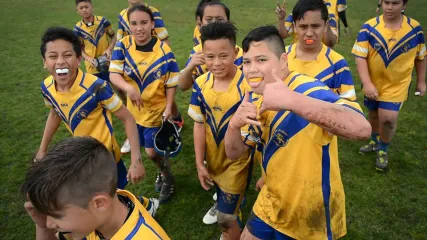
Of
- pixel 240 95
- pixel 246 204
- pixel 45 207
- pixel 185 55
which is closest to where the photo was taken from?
pixel 45 207

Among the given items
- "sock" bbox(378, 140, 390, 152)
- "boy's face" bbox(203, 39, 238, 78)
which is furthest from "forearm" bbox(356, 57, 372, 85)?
"boy's face" bbox(203, 39, 238, 78)

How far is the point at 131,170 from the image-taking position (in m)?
2.95

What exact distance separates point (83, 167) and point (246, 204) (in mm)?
2820

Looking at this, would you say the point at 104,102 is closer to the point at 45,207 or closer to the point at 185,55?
the point at 45,207

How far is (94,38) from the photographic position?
6.00m

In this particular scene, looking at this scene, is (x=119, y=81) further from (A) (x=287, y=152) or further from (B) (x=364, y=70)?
(B) (x=364, y=70)

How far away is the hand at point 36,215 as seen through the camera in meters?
1.98

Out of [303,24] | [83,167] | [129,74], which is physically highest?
[303,24]

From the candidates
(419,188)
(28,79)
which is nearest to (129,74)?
(419,188)

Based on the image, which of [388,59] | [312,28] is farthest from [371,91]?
[312,28]

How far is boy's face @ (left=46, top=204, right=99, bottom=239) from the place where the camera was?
1.55 meters

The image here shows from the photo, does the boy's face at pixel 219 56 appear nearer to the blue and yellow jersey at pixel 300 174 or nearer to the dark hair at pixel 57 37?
the blue and yellow jersey at pixel 300 174

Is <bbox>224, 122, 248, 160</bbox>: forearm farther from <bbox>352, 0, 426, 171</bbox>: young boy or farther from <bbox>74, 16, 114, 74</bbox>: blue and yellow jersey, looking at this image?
<bbox>74, 16, 114, 74</bbox>: blue and yellow jersey

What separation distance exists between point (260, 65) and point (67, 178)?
1268 mm
